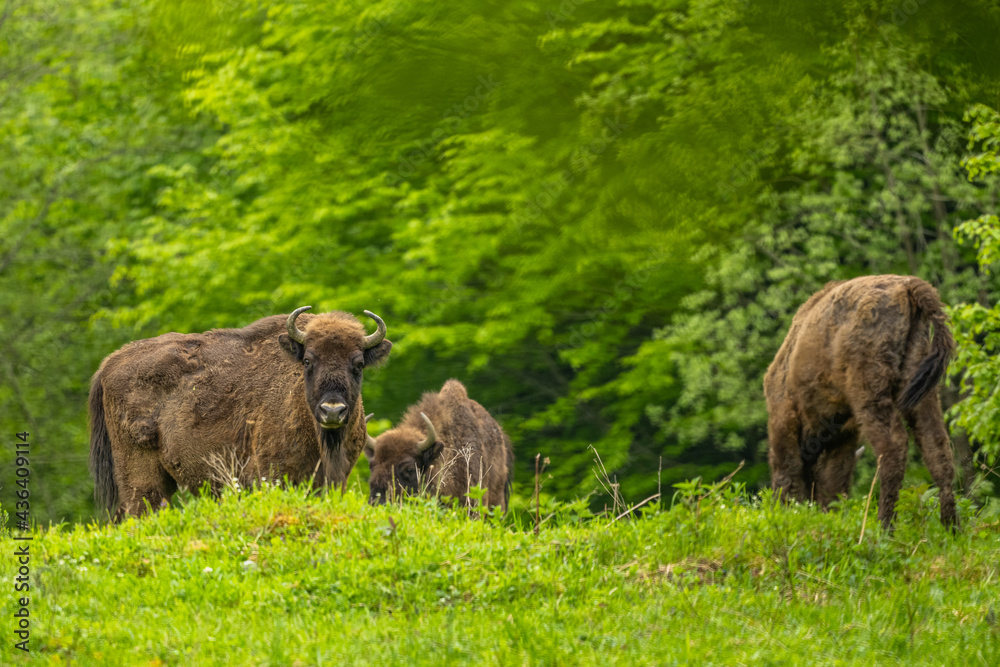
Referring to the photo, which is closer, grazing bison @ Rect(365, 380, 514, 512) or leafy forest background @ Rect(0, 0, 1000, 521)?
grazing bison @ Rect(365, 380, 514, 512)

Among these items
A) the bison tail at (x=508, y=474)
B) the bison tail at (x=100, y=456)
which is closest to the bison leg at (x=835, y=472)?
the bison tail at (x=508, y=474)

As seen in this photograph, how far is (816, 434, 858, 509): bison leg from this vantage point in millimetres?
10375

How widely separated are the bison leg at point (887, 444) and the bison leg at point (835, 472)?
5.18 ft

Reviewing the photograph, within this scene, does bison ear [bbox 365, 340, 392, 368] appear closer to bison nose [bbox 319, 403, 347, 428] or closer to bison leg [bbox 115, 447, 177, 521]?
bison nose [bbox 319, 403, 347, 428]

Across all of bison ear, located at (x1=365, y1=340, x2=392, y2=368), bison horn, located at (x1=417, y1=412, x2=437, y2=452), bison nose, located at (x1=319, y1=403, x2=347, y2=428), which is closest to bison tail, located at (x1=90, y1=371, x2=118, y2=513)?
bison ear, located at (x1=365, y1=340, x2=392, y2=368)

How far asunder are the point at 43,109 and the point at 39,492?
8.73 metres

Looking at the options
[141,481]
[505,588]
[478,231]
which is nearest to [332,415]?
[141,481]

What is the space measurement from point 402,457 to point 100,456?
141 inches

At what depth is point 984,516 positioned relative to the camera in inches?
364

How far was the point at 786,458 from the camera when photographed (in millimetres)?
10375

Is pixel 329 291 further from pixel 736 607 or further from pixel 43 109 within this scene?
pixel 736 607

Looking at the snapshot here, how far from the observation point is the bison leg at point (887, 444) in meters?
8.43

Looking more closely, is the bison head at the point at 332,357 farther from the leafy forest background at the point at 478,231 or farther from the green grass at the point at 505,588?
the leafy forest background at the point at 478,231

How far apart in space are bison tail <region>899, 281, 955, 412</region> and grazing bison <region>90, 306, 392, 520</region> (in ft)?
15.4
